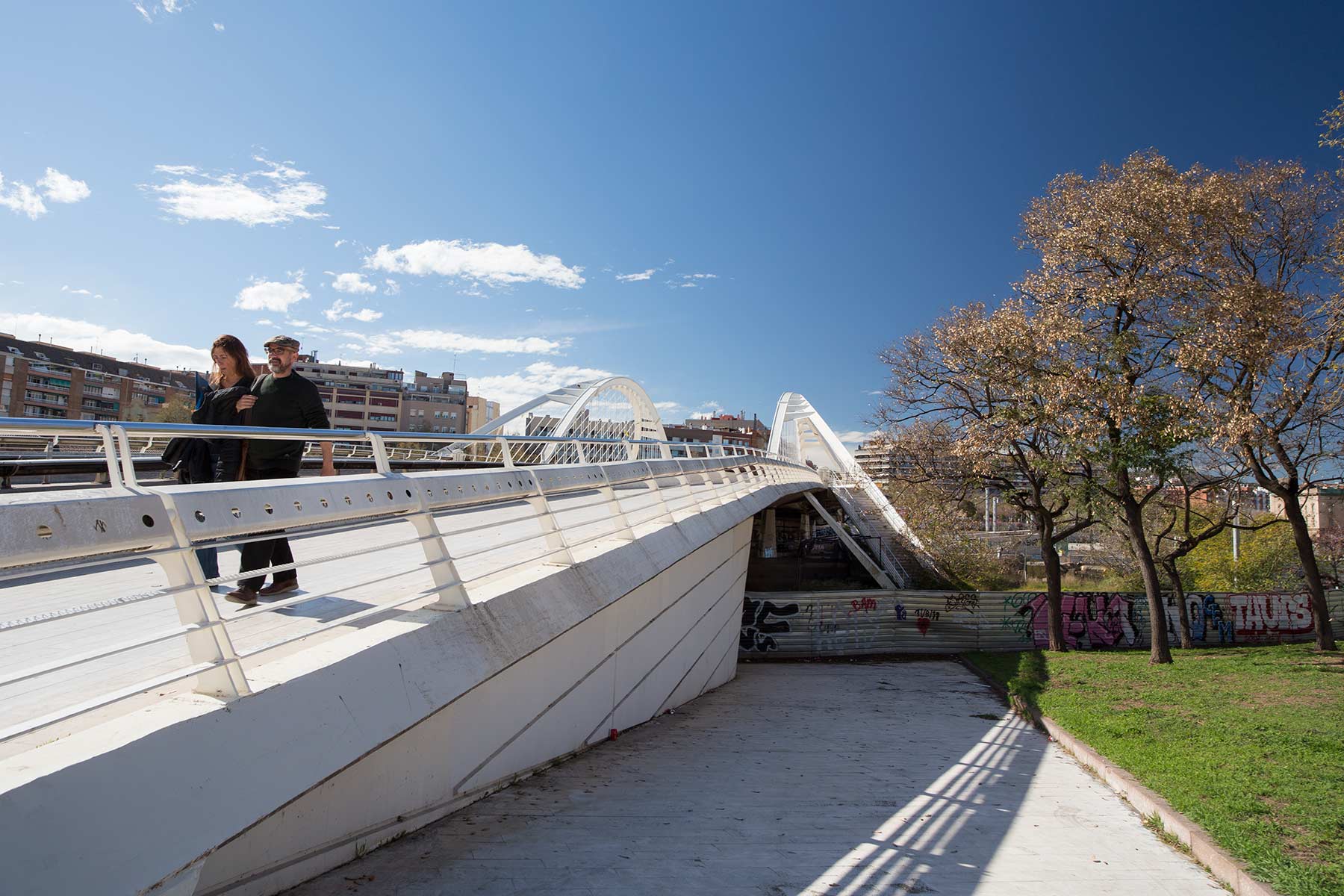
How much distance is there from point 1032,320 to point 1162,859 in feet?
36.7

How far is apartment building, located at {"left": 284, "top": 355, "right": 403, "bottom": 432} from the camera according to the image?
80.0m

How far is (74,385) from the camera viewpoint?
65.1 m

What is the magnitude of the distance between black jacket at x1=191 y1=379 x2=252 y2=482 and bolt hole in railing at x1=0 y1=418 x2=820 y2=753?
0.57 meters

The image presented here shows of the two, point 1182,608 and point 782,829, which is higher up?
point 1182,608

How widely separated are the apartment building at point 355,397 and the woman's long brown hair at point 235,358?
7015cm

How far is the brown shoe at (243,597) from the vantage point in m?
4.69

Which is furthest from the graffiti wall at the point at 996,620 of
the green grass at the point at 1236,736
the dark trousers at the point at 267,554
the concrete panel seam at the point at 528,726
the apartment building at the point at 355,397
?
the apartment building at the point at 355,397

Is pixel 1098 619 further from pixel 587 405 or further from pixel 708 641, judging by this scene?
pixel 587 405

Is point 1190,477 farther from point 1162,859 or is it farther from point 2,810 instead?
point 2,810

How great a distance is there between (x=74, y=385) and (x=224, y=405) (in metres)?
75.9

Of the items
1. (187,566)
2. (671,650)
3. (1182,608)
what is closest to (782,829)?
(671,650)

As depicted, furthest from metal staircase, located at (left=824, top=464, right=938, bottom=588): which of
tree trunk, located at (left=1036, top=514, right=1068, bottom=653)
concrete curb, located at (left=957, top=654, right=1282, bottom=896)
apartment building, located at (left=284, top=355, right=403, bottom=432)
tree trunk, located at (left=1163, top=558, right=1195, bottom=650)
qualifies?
apartment building, located at (left=284, top=355, right=403, bottom=432)

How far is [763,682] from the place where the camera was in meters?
15.1

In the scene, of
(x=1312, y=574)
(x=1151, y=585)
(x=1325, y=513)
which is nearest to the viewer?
(x=1151, y=585)
